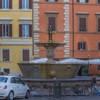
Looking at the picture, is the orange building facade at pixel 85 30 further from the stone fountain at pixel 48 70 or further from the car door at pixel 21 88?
the car door at pixel 21 88

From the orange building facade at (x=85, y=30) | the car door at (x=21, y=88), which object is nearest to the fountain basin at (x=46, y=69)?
the car door at (x=21, y=88)

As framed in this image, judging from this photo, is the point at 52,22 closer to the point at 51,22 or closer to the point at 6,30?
the point at 51,22

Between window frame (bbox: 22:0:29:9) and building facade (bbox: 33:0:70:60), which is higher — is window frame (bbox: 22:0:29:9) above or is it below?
above

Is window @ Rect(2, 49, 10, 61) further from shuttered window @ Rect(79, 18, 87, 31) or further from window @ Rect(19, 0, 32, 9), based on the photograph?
shuttered window @ Rect(79, 18, 87, 31)

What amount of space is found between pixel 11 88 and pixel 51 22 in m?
36.7

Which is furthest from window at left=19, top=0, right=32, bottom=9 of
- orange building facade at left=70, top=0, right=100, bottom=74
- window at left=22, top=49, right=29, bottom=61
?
window at left=22, top=49, right=29, bottom=61

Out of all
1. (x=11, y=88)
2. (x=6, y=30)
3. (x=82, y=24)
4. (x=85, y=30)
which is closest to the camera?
(x=11, y=88)

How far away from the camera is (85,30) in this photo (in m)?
63.8

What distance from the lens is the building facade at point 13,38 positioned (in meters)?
62.7

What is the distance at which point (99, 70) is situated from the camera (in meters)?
63.3

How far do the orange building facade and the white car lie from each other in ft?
115

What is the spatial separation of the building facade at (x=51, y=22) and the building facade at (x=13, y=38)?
2.97 feet

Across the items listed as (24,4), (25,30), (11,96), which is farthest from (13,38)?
(11,96)

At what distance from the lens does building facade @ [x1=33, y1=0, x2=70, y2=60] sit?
63.0m
